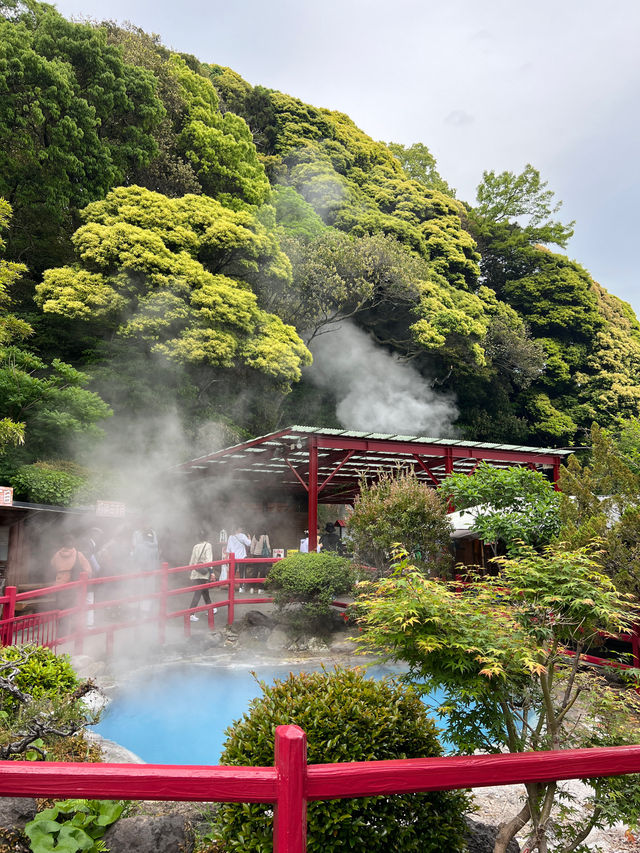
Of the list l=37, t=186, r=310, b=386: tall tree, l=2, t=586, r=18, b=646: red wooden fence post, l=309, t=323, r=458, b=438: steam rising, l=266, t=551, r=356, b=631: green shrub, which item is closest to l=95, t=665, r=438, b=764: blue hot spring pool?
l=266, t=551, r=356, b=631: green shrub

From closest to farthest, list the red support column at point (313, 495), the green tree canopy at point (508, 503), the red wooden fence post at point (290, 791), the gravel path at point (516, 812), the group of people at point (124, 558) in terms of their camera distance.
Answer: the red wooden fence post at point (290, 791), the gravel path at point (516, 812), the group of people at point (124, 558), the green tree canopy at point (508, 503), the red support column at point (313, 495)

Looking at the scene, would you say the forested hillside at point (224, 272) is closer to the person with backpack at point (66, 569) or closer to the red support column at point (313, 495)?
the person with backpack at point (66, 569)

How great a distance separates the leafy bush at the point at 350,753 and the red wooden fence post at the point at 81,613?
19.4ft

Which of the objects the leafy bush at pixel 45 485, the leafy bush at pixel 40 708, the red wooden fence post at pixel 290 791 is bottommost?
the leafy bush at pixel 40 708

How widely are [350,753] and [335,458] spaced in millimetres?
13786

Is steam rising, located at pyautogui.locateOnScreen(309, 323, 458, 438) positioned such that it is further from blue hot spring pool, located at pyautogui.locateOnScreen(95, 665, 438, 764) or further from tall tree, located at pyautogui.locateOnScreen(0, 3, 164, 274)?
blue hot spring pool, located at pyautogui.locateOnScreen(95, 665, 438, 764)

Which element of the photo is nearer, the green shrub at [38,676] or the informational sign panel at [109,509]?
the green shrub at [38,676]

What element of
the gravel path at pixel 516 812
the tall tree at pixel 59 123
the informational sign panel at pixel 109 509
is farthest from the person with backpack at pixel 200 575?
the tall tree at pixel 59 123

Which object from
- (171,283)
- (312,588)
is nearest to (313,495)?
(312,588)

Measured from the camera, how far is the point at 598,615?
9.55ft

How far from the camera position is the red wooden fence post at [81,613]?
8328mm

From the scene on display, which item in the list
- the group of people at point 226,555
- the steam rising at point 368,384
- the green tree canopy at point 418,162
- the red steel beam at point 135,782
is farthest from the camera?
the green tree canopy at point 418,162

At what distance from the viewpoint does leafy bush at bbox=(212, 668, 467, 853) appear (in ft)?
8.79

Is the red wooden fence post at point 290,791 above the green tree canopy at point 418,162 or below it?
below
